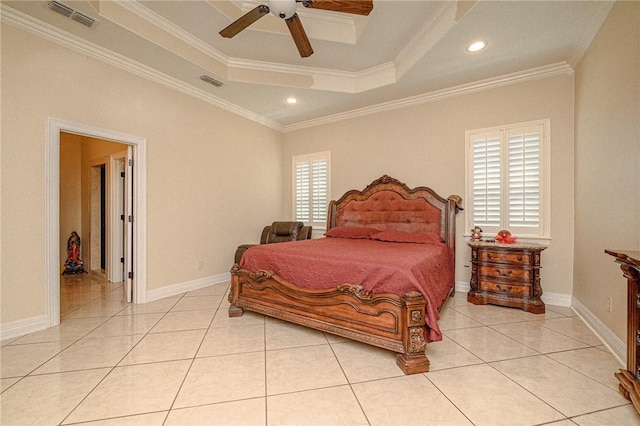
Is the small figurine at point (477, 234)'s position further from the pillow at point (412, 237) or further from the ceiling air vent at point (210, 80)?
the ceiling air vent at point (210, 80)

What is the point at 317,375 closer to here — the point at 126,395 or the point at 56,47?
the point at 126,395

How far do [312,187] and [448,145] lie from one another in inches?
100

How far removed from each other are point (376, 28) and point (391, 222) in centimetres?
260

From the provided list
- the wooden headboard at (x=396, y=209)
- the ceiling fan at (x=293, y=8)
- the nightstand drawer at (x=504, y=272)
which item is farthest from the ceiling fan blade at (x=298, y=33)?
the nightstand drawer at (x=504, y=272)

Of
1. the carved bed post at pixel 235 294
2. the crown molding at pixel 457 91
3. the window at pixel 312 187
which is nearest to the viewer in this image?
the carved bed post at pixel 235 294

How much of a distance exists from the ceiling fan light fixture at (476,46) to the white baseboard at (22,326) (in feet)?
17.1

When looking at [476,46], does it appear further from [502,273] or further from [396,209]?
[502,273]

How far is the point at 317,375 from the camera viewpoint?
6.34 ft

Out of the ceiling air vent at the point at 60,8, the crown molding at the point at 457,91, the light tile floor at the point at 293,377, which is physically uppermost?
the ceiling air vent at the point at 60,8

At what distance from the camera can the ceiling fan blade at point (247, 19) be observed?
2168 millimetres

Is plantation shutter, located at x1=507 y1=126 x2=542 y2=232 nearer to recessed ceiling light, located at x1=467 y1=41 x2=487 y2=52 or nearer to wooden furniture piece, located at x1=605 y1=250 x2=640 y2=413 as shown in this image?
recessed ceiling light, located at x1=467 y1=41 x2=487 y2=52

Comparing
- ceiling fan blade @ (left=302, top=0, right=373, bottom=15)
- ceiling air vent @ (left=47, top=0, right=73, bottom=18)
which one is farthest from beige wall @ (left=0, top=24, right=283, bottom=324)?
ceiling fan blade @ (left=302, top=0, right=373, bottom=15)

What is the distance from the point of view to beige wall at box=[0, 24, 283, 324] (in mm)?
2506

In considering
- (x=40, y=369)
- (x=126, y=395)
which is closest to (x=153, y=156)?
(x=40, y=369)
